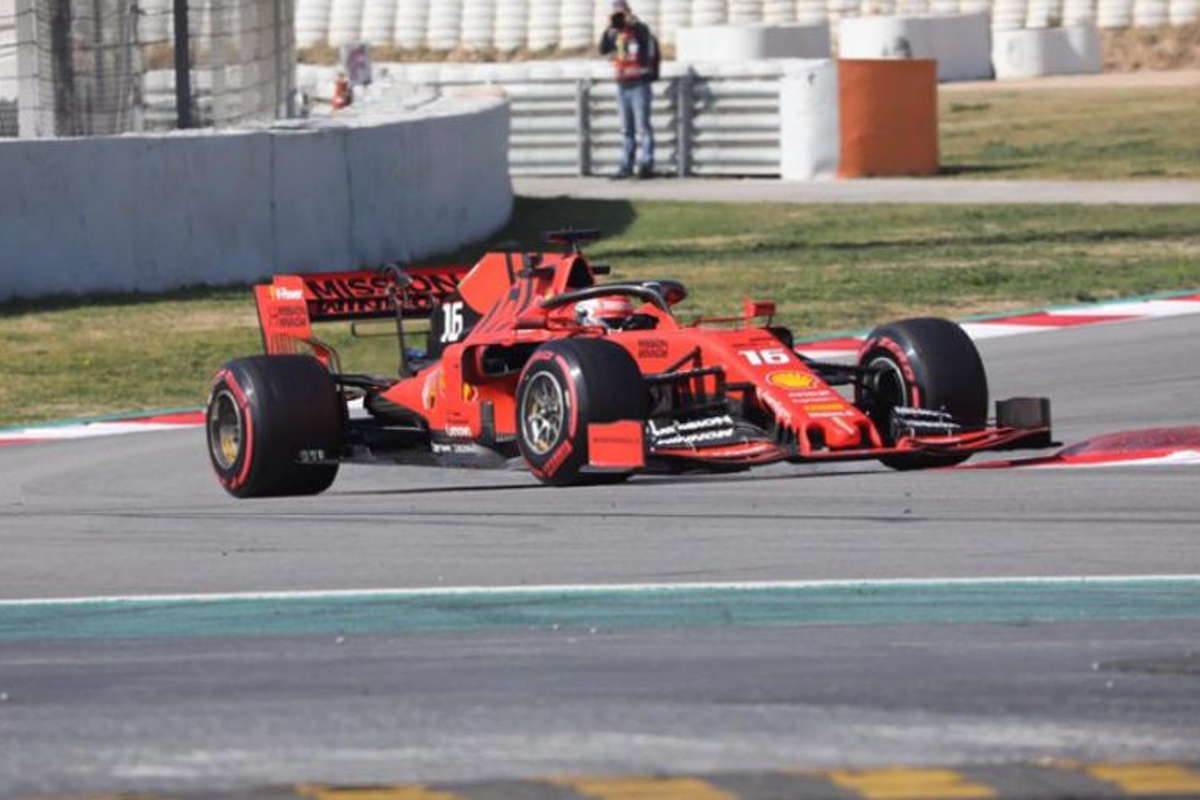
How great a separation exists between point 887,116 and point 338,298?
15.6m

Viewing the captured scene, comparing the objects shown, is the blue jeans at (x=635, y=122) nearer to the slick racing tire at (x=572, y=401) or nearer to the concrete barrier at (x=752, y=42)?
the concrete barrier at (x=752, y=42)

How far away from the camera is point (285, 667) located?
227 inches

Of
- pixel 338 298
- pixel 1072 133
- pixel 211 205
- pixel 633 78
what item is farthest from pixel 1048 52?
pixel 338 298

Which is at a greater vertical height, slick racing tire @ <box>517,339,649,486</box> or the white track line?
slick racing tire @ <box>517,339,649,486</box>

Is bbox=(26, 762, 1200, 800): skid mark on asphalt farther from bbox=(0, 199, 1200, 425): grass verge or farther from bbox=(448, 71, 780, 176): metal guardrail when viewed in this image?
bbox=(448, 71, 780, 176): metal guardrail

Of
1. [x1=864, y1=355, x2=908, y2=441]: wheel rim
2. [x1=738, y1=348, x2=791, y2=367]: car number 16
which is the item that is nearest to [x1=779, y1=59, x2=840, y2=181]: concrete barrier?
[x1=864, y1=355, x2=908, y2=441]: wheel rim

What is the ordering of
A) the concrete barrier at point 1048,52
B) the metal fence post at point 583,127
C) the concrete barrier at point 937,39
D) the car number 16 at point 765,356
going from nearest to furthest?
the car number 16 at point 765,356 → the metal fence post at point 583,127 → the concrete barrier at point 937,39 → the concrete barrier at point 1048,52

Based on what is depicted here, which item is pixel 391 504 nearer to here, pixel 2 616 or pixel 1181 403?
pixel 2 616

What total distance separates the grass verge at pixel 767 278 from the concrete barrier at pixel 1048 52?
20.8 m

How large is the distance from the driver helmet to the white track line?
9.61ft

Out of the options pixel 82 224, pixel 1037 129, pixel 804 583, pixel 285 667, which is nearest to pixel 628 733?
pixel 285 667

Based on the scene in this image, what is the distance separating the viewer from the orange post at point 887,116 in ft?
83.2

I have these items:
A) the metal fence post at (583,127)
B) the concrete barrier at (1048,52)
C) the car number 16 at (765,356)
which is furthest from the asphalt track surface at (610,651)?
the concrete barrier at (1048,52)

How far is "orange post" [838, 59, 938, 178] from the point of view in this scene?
2536 centimetres
